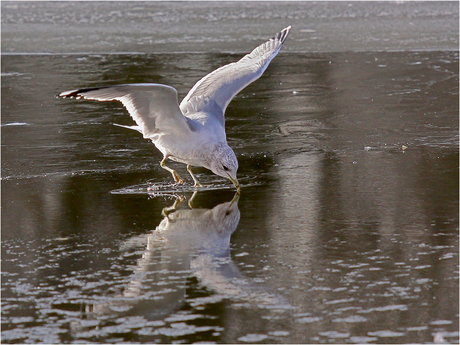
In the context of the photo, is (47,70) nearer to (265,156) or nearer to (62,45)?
(62,45)

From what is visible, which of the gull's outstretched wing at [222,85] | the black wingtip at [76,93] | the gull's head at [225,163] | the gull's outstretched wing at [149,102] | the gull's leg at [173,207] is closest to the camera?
the gull's leg at [173,207]

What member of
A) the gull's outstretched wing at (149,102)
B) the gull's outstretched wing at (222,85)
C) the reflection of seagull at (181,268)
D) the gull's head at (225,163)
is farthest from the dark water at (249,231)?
the gull's outstretched wing at (222,85)

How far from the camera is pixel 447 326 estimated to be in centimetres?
341

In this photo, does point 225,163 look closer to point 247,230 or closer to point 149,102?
point 149,102

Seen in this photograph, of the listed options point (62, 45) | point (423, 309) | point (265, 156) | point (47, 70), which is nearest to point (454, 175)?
point (265, 156)

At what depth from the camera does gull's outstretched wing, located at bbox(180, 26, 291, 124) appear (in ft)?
22.4

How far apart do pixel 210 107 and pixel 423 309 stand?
3.61 meters

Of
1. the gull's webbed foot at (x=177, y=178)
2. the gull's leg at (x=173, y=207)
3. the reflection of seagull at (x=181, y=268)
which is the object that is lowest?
the reflection of seagull at (x=181, y=268)

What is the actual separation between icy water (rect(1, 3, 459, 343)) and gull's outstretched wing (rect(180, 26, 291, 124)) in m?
0.60

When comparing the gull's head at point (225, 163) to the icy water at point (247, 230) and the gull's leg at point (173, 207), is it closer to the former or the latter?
the icy water at point (247, 230)

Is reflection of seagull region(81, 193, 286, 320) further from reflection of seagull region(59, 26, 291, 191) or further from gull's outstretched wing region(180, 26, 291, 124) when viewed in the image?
gull's outstretched wing region(180, 26, 291, 124)

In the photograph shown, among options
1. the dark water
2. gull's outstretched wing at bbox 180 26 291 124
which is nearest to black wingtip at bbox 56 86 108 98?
the dark water

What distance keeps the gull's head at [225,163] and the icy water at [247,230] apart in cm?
14

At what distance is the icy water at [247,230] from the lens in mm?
3531
